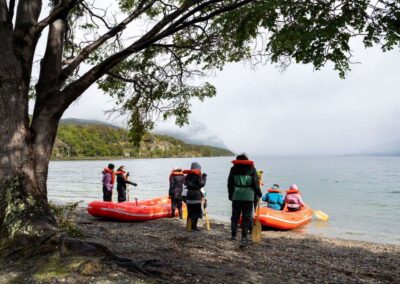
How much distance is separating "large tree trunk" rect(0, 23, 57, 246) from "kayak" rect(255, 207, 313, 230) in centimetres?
994

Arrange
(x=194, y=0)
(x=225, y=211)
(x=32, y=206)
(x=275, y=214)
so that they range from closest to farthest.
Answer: (x=32, y=206) < (x=194, y=0) < (x=275, y=214) < (x=225, y=211)

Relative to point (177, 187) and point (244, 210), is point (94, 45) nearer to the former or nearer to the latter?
point (244, 210)

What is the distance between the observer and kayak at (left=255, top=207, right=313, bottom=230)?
15.1 metres

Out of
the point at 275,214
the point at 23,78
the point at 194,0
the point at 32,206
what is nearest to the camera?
the point at 32,206

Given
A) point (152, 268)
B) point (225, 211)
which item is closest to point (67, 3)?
point (152, 268)

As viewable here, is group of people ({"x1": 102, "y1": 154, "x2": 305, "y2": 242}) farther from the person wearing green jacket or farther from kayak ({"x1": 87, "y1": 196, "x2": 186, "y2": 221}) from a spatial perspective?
kayak ({"x1": 87, "y1": 196, "x2": 186, "y2": 221})

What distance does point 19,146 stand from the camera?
6543 millimetres

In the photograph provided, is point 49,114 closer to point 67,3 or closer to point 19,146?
point 19,146

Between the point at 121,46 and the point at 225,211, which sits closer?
the point at 121,46

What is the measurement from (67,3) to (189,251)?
547 centimetres

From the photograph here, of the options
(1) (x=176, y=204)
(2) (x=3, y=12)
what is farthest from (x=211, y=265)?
(1) (x=176, y=204)

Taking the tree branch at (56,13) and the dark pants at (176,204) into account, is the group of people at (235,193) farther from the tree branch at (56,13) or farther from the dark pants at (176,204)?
the tree branch at (56,13)

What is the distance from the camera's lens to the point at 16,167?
6.47 metres

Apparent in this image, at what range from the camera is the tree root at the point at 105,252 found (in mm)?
5469
